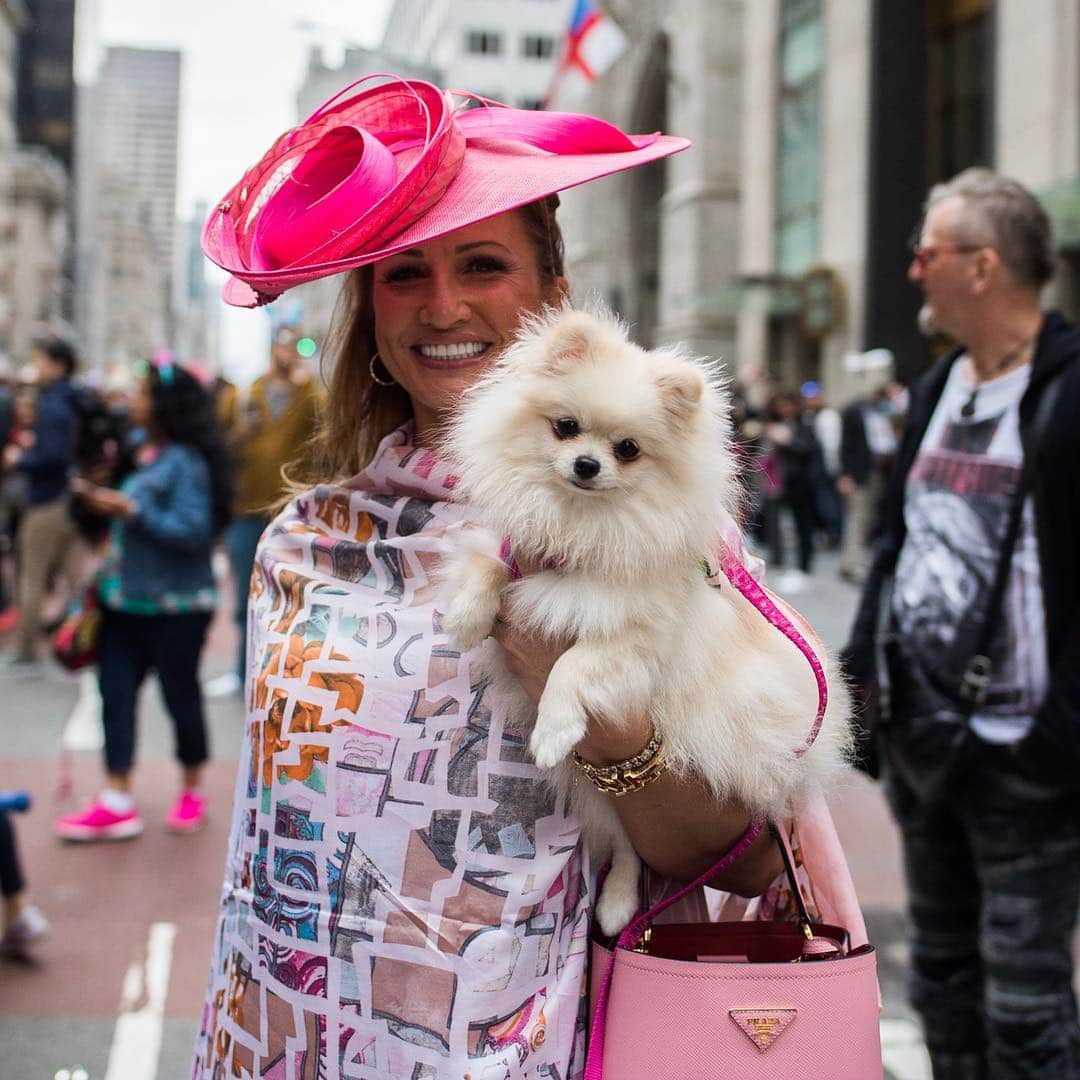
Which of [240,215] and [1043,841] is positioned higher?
[240,215]

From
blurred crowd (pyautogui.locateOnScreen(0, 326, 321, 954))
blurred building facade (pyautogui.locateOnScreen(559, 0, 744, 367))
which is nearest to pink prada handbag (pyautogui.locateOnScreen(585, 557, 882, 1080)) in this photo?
blurred crowd (pyautogui.locateOnScreen(0, 326, 321, 954))

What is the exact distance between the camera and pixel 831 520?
14789mm

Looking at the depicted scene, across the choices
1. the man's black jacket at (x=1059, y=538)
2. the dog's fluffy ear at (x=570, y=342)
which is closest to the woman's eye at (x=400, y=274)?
the dog's fluffy ear at (x=570, y=342)

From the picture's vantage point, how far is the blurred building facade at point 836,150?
568 inches

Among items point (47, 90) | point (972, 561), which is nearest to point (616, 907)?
point (972, 561)

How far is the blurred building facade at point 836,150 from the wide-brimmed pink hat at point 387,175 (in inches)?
510

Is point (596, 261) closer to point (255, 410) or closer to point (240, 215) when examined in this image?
point (255, 410)

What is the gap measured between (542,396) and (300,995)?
0.92 meters

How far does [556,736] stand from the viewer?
1.54 m

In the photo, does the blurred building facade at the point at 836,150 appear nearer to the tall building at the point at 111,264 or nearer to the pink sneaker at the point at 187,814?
the pink sneaker at the point at 187,814

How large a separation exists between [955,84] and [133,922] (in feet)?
60.7

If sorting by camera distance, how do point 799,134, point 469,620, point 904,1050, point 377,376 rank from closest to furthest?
point 469,620, point 377,376, point 904,1050, point 799,134

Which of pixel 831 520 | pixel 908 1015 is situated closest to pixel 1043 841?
pixel 908 1015

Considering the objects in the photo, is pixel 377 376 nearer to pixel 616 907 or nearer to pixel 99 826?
pixel 616 907
